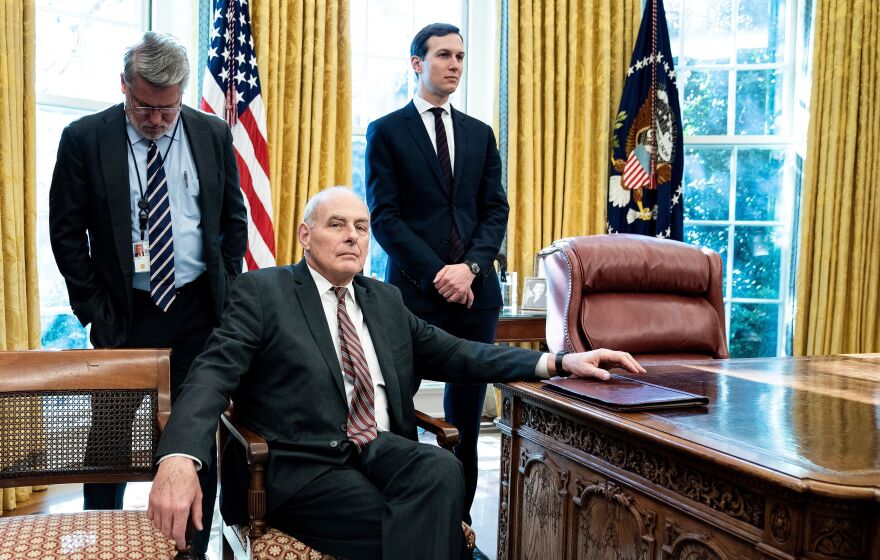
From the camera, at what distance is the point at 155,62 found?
2.01 meters

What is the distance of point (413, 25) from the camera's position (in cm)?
498

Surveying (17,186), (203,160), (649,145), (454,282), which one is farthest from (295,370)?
(649,145)

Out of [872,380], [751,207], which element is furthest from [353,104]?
[872,380]

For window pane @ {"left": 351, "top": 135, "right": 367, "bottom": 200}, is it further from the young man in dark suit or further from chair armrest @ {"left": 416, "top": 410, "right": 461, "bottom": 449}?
chair armrest @ {"left": 416, "top": 410, "right": 461, "bottom": 449}

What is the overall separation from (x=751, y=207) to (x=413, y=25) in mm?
2581

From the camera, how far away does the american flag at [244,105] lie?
3.84 meters

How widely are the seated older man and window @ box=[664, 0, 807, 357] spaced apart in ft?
11.9

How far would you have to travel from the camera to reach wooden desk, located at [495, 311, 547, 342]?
13.0 feet

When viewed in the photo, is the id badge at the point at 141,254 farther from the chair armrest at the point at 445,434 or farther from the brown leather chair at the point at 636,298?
the brown leather chair at the point at 636,298

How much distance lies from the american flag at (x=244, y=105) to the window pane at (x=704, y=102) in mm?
2901

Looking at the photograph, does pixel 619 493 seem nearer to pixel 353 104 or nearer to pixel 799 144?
pixel 353 104

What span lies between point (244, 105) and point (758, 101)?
11.3 ft

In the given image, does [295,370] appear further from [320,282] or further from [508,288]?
[508,288]

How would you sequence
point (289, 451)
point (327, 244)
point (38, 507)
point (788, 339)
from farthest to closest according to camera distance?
point (788, 339) < point (38, 507) < point (327, 244) < point (289, 451)
